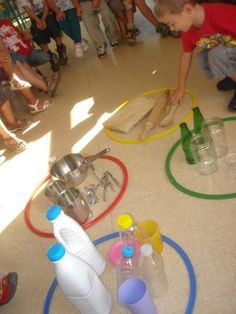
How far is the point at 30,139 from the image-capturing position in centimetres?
243

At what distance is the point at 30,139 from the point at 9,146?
0.15m

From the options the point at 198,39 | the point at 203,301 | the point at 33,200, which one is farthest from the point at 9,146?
the point at 203,301

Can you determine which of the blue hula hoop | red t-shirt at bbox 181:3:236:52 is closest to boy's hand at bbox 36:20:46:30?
red t-shirt at bbox 181:3:236:52

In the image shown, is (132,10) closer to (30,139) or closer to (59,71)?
(59,71)

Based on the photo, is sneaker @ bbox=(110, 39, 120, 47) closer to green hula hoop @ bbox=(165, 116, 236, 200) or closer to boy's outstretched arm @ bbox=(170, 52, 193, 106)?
boy's outstretched arm @ bbox=(170, 52, 193, 106)

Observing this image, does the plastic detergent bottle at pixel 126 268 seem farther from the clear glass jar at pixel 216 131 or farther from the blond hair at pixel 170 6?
the blond hair at pixel 170 6

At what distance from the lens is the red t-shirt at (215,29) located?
5.20 feet

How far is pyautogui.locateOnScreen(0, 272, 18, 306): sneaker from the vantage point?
134 centimetres

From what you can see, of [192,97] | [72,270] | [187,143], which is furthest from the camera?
[192,97]

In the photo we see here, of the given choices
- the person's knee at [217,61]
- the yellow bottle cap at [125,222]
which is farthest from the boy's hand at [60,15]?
the yellow bottle cap at [125,222]

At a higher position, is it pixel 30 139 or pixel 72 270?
pixel 72 270

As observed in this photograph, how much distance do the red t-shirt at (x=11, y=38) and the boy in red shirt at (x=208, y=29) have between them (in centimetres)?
155

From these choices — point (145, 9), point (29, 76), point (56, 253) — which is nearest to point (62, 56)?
point (29, 76)

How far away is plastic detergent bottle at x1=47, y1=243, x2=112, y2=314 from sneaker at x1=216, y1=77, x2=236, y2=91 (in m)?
1.34
